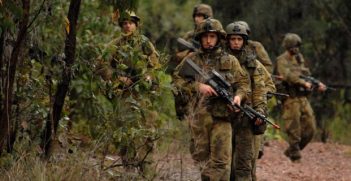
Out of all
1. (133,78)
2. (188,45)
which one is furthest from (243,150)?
(188,45)

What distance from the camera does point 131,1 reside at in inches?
312

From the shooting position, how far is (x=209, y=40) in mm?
9508

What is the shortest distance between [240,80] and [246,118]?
1.67 ft

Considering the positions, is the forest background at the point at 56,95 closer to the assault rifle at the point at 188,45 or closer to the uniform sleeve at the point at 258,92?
the uniform sleeve at the point at 258,92

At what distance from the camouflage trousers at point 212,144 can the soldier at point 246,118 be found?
62 centimetres

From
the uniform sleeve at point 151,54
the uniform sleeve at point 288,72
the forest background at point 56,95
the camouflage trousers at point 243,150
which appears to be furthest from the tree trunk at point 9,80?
the uniform sleeve at point 288,72

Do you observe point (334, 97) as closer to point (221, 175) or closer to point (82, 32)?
point (82, 32)

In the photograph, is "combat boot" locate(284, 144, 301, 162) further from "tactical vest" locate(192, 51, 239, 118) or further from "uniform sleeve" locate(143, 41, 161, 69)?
"tactical vest" locate(192, 51, 239, 118)

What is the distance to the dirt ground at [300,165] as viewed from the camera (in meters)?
9.89

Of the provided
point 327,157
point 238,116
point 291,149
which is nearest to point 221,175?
point 238,116

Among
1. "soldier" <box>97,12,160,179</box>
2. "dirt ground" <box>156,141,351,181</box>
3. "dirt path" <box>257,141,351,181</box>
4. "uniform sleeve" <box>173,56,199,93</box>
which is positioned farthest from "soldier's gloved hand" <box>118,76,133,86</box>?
"dirt path" <box>257,141,351,181</box>

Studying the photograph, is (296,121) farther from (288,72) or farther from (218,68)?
(218,68)

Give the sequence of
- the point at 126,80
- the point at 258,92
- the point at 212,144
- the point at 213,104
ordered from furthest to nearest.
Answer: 1. the point at 258,92
2. the point at 213,104
3. the point at 212,144
4. the point at 126,80

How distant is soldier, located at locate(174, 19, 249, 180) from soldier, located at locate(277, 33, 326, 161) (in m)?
5.28
